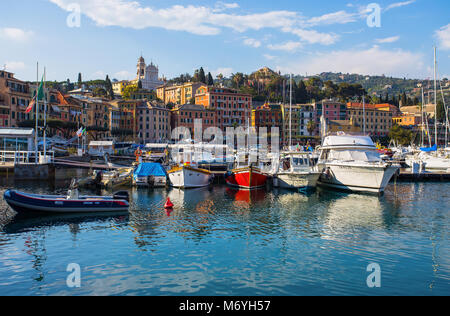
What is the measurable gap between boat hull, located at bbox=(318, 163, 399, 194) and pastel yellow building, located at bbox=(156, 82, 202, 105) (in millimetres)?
100305

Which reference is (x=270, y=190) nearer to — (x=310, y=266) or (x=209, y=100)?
(x=310, y=266)

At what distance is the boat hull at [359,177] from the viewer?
35.2 meters

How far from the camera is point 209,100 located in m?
120

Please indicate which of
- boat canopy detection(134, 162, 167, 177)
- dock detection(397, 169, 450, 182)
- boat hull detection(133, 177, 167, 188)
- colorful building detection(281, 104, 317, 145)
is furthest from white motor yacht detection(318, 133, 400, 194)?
colorful building detection(281, 104, 317, 145)

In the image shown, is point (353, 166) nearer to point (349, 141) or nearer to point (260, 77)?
point (349, 141)

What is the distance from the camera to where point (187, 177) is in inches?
1535

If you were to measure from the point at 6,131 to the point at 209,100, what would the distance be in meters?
78.4

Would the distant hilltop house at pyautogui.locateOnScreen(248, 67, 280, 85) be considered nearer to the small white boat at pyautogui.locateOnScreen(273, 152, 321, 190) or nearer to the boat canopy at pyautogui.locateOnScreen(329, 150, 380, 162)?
the small white boat at pyautogui.locateOnScreen(273, 152, 321, 190)

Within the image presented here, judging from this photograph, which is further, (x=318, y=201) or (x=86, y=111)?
(x=86, y=111)

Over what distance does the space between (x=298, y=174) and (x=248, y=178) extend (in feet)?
17.5

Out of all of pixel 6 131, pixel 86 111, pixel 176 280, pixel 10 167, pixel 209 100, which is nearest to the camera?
pixel 176 280

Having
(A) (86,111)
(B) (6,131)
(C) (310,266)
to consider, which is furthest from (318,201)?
(A) (86,111)

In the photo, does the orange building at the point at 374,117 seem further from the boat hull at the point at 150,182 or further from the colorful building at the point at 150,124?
the boat hull at the point at 150,182

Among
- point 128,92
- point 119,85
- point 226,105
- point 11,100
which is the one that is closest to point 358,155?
point 11,100
